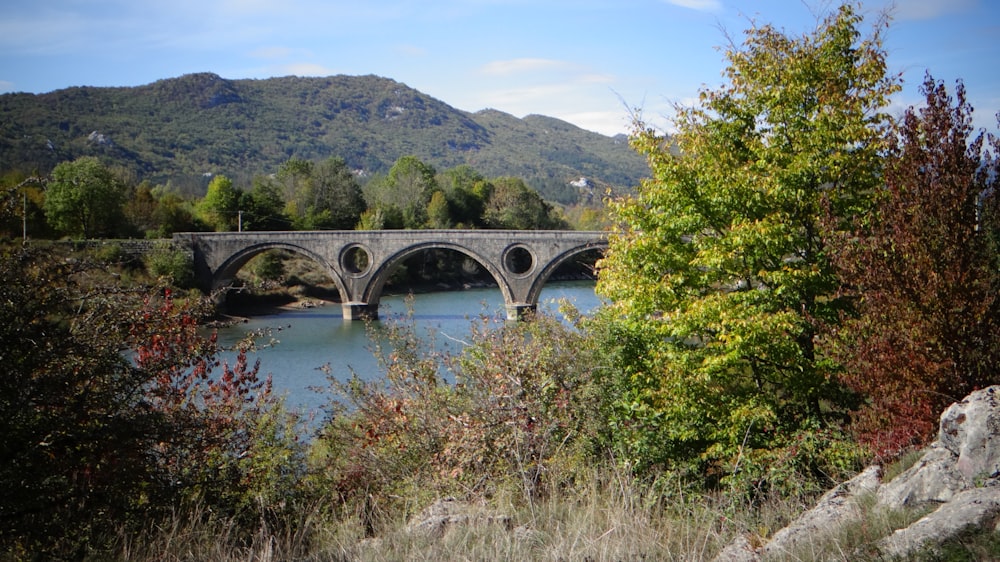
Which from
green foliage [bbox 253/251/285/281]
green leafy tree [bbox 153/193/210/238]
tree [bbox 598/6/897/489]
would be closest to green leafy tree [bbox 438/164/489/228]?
green foliage [bbox 253/251/285/281]

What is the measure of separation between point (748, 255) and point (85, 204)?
38610 mm

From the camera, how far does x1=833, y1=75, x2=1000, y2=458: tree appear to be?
5863 millimetres

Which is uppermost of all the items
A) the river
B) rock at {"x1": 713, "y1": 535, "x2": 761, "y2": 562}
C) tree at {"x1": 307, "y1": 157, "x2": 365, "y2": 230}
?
tree at {"x1": 307, "y1": 157, "x2": 365, "y2": 230}

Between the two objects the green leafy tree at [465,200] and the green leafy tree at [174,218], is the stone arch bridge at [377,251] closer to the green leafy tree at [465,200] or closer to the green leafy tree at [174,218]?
the green leafy tree at [174,218]

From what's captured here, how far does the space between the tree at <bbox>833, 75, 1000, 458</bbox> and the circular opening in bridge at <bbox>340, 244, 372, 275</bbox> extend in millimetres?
34764

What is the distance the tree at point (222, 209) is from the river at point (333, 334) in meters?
10.1

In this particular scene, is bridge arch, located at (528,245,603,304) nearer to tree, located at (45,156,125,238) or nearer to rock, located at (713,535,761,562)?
tree, located at (45,156,125,238)

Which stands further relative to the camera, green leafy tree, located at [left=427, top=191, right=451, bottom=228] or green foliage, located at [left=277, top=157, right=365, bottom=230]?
green leafy tree, located at [left=427, top=191, right=451, bottom=228]

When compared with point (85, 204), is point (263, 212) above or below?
above

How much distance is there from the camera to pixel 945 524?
3205 mm

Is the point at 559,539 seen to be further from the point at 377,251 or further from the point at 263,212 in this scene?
the point at 263,212

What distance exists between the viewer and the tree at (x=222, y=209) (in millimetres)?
47438

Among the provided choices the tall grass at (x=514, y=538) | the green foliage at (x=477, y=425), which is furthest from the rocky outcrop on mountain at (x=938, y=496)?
the green foliage at (x=477, y=425)

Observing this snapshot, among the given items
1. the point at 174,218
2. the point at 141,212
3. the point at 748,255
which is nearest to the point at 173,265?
the point at 141,212
